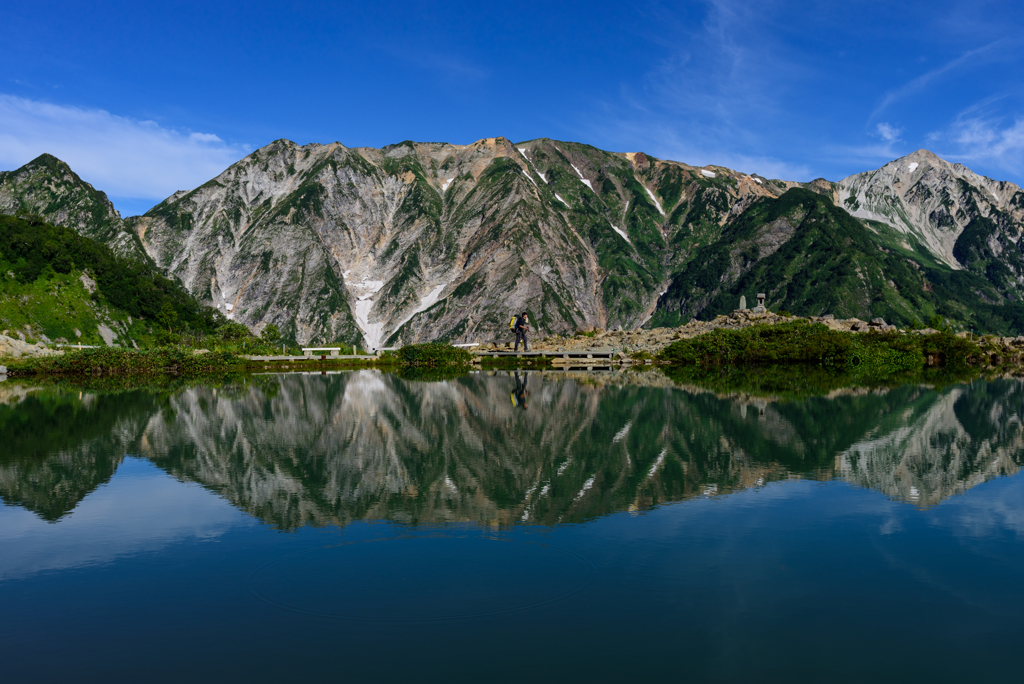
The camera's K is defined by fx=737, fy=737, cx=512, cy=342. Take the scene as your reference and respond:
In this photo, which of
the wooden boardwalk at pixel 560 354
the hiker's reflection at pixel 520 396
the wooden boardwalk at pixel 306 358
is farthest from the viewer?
the wooden boardwalk at pixel 560 354

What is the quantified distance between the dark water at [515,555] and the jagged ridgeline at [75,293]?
81594mm

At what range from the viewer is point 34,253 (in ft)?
335

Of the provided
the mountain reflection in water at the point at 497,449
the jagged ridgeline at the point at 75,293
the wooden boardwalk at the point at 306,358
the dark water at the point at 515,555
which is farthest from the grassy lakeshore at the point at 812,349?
the jagged ridgeline at the point at 75,293

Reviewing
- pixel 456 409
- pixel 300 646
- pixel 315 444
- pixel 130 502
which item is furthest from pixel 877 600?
pixel 456 409

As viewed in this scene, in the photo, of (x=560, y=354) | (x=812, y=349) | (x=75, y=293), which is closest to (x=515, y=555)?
(x=812, y=349)

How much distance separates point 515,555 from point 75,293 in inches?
4248

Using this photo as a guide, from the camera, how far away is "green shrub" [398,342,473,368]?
254 feet

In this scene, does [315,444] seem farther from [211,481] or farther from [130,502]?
[130,502]

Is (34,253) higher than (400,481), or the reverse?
(34,253)

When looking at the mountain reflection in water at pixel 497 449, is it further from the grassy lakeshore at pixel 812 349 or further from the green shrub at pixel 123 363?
the grassy lakeshore at pixel 812 349

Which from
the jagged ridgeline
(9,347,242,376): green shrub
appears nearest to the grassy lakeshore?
→ (9,347,242,376): green shrub

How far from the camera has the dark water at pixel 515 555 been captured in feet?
27.6

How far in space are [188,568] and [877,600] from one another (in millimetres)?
10157

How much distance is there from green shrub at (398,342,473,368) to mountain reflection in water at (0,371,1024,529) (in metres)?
38.9
